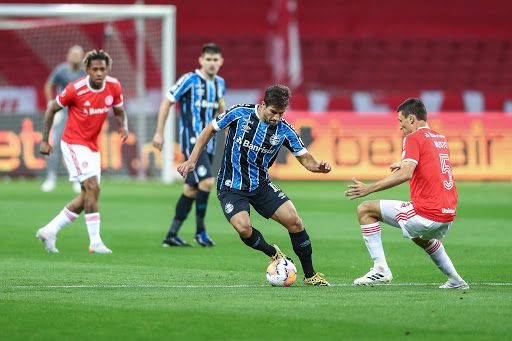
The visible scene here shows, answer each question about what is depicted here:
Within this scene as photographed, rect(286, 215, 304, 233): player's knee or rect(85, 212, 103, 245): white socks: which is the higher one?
rect(286, 215, 304, 233): player's knee

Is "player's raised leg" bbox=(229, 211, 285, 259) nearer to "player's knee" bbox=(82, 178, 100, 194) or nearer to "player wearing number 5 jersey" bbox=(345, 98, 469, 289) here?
"player wearing number 5 jersey" bbox=(345, 98, 469, 289)

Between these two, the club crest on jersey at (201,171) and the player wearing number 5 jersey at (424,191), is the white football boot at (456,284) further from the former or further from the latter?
the club crest on jersey at (201,171)

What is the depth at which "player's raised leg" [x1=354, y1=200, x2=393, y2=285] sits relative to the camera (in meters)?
9.13

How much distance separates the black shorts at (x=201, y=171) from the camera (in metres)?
12.9

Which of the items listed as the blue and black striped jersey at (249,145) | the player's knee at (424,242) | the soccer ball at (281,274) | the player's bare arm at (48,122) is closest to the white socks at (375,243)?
the player's knee at (424,242)

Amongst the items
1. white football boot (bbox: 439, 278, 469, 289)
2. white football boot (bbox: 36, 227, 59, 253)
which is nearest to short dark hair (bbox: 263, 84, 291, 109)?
white football boot (bbox: 439, 278, 469, 289)

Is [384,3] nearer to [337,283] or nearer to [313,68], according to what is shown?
[313,68]

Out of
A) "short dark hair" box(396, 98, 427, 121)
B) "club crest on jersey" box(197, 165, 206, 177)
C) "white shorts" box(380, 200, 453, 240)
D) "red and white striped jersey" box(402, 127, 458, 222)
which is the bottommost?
"club crest on jersey" box(197, 165, 206, 177)

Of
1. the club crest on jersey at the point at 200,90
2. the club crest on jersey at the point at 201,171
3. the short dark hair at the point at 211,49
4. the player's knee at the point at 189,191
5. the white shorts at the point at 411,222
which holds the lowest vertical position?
the player's knee at the point at 189,191

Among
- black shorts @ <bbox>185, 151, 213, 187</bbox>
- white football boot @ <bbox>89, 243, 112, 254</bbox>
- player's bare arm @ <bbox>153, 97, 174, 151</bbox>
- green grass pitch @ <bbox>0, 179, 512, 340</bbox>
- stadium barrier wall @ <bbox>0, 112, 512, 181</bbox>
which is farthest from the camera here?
stadium barrier wall @ <bbox>0, 112, 512, 181</bbox>

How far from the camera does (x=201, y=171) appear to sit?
42.3 feet

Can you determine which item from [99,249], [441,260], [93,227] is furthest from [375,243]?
[93,227]

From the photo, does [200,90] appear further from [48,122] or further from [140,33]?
[140,33]

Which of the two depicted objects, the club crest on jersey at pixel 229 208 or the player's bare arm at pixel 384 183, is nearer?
the player's bare arm at pixel 384 183
